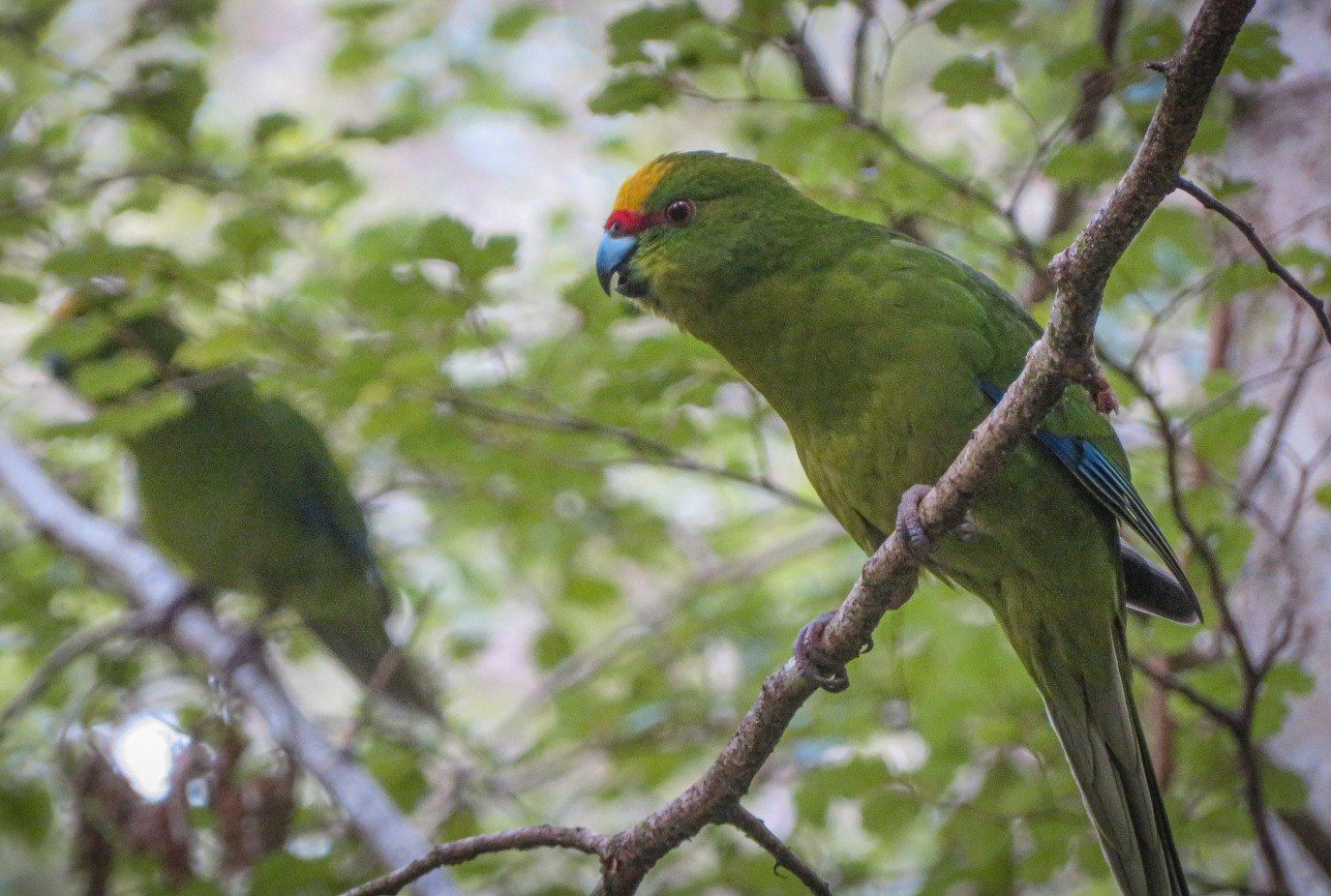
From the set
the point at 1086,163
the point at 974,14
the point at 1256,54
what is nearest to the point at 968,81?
the point at 974,14

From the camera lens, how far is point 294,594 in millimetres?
4746

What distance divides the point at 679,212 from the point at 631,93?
1.03ft

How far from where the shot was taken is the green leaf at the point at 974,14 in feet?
8.41

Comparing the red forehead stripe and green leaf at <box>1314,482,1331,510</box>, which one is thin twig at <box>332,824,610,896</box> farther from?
green leaf at <box>1314,482,1331,510</box>

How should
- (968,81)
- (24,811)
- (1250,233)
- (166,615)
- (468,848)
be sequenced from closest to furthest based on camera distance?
(1250,233)
(468,848)
(968,81)
(166,615)
(24,811)

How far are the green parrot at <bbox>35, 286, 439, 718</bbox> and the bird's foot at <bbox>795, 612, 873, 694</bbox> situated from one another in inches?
90.7

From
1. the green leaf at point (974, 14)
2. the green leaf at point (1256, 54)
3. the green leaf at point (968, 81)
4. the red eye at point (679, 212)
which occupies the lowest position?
the red eye at point (679, 212)

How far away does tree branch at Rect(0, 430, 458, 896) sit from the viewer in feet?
10.4

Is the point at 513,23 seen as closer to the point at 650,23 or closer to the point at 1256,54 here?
the point at 650,23

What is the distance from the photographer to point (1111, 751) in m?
2.66

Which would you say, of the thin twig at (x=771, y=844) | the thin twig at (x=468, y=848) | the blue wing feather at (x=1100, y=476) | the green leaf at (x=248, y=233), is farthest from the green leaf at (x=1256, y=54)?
the green leaf at (x=248, y=233)

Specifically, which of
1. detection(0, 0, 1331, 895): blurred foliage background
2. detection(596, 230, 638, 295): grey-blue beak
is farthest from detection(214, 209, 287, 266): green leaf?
detection(596, 230, 638, 295): grey-blue beak

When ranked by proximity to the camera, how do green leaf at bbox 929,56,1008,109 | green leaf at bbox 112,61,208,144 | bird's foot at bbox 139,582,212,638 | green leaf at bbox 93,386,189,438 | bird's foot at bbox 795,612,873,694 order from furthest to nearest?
1. bird's foot at bbox 139,582,212,638
2. green leaf at bbox 112,61,208,144
3. green leaf at bbox 93,386,189,438
4. green leaf at bbox 929,56,1008,109
5. bird's foot at bbox 795,612,873,694

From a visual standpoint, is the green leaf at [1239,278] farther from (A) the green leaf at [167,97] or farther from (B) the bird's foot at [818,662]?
(A) the green leaf at [167,97]
